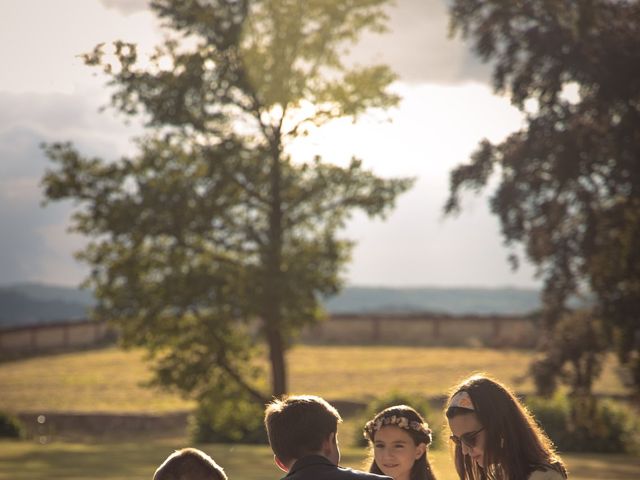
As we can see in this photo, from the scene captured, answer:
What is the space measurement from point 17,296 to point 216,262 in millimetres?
100933

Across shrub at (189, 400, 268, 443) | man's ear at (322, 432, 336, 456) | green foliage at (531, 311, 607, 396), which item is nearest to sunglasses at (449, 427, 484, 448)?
man's ear at (322, 432, 336, 456)

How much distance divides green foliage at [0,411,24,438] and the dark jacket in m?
22.1

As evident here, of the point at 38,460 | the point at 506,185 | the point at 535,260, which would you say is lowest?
the point at 38,460

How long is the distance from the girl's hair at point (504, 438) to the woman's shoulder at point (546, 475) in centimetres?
2

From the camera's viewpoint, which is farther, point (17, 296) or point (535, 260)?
point (17, 296)

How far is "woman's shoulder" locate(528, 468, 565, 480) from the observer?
16.2 feet

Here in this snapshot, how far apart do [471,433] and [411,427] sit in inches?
56.6

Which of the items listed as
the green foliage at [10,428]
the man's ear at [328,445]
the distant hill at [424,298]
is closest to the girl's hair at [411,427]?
the man's ear at [328,445]

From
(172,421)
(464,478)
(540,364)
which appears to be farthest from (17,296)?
(464,478)

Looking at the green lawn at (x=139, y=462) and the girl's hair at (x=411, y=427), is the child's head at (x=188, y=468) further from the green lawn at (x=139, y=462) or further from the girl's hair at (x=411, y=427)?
the green lawn at (x=139, y=462)

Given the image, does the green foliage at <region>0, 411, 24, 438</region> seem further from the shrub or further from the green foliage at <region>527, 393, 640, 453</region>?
the green foliage at <region>527, 393, 640, 453</region>

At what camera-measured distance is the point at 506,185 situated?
757 inches

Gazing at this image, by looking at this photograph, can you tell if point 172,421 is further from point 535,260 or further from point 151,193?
point 535,260

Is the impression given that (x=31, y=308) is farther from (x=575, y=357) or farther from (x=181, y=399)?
(x=575, y=357)
